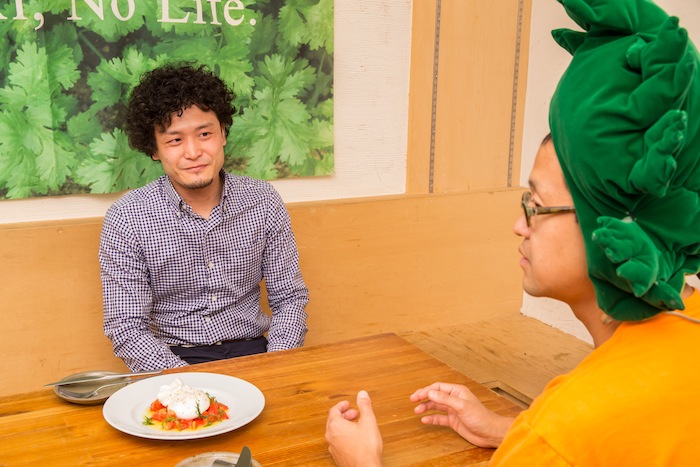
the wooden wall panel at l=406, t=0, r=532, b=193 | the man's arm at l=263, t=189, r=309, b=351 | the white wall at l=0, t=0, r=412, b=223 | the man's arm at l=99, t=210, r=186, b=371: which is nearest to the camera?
the man's arm at l=99, t=210, r=186, b=371

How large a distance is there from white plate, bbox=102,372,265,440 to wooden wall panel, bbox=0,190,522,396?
123 centimetres

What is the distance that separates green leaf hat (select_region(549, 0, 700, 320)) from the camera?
33.2 inches

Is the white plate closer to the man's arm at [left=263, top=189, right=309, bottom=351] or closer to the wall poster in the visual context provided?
the man's arm at [left=263, top=189, right=309, bottom=351]

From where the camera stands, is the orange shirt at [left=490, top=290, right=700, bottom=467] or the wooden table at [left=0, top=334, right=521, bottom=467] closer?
the orange shirt at [left=490, top=290, right=700, bottom=467]

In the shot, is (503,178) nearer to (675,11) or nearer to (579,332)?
(579,332)

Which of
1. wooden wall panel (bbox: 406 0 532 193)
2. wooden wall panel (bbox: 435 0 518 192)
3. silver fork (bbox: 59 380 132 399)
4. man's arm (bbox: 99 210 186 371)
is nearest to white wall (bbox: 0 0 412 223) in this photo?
wooden wall panel (bbox: 406 0 532 193)

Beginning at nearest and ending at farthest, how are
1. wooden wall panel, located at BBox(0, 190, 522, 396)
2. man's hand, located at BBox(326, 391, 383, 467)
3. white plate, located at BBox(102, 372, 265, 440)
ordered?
man's hand, located at BBox(326, 391, 383, 467)
white plate, located at BBox(102, 372, 265, 440)
wooden wall panel, located at BBox(0, 190, 522, 396)

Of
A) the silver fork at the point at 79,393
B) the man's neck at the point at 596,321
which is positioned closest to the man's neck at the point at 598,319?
the man's neck at the point at 596,321

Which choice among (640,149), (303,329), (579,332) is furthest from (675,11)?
(640,149)

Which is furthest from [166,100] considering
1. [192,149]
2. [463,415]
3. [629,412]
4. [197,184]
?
[629,412]

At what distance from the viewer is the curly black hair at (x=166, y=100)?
228cm

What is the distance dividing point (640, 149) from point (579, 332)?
2.74 metres

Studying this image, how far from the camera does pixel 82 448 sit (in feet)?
4.17

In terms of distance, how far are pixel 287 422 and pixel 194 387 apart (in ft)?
0.77
